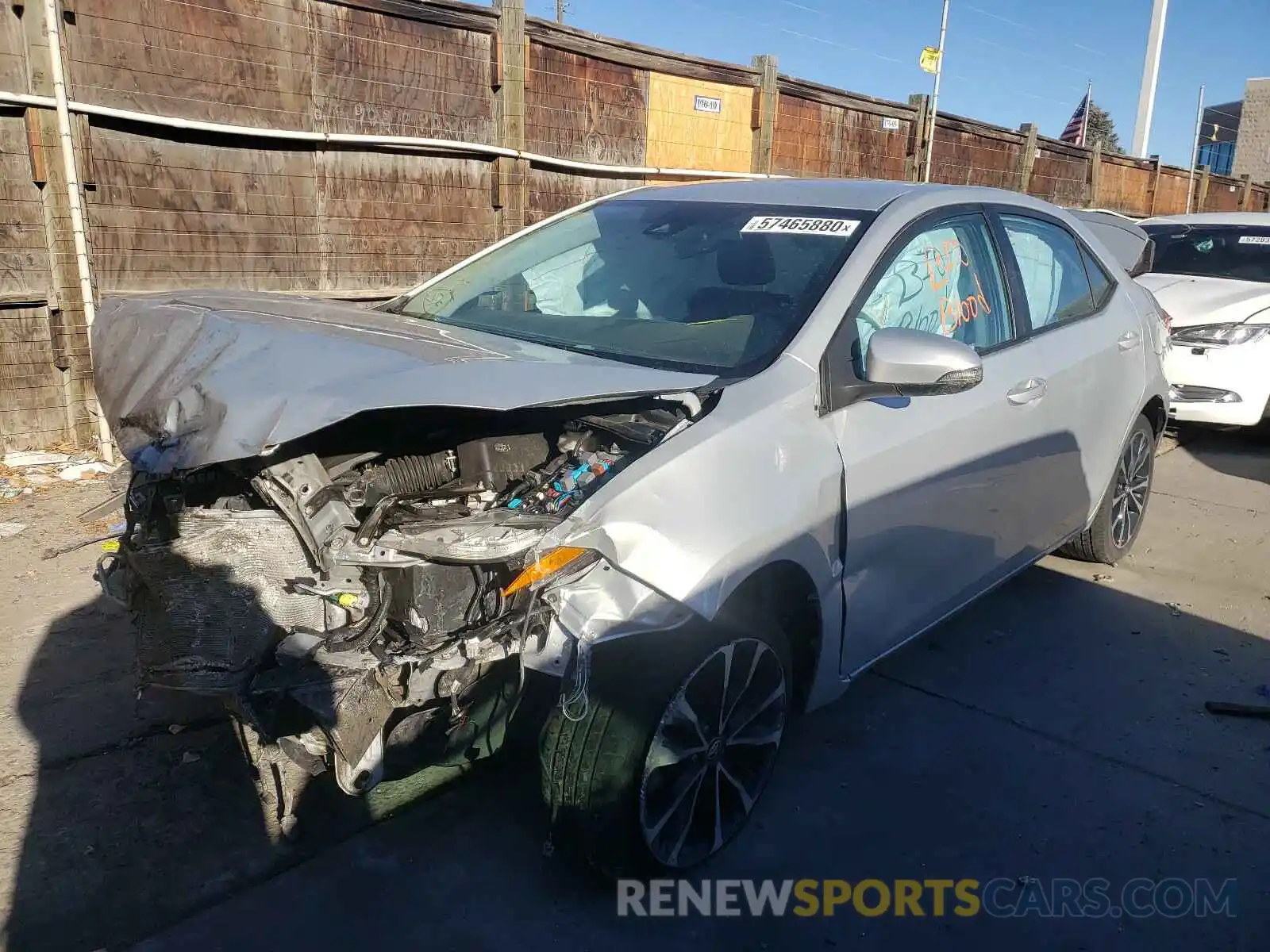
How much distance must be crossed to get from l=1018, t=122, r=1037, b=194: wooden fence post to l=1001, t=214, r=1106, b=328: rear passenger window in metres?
12.1

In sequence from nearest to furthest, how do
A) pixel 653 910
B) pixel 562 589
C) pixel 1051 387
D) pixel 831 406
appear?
1. pixel 562 589
2. pixel 653 910
3. pixel 831 406
4. pixel 1051 387

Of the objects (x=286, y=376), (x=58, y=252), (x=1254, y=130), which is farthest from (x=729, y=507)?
(x=1254, y=130)

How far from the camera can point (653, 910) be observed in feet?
8.39

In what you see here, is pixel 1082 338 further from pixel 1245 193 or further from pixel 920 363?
pixel 1245 193

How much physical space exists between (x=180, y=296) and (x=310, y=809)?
1.81 meters

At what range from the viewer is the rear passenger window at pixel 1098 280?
439 centimetres

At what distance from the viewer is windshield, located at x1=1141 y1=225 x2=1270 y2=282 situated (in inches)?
303

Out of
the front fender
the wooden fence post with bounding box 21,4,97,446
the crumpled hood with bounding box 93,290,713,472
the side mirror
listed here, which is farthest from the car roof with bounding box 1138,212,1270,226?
the wooden fence post with bounding box 21,4,97,446

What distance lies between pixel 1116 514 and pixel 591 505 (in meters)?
3.51

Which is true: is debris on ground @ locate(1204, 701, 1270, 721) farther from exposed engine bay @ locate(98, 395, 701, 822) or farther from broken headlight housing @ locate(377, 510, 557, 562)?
broken headlight housing @ locate(377, 510, 557, 562)

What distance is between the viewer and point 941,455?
10.3 ft

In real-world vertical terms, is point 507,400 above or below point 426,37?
below

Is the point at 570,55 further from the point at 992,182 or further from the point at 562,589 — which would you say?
the point at 992,182

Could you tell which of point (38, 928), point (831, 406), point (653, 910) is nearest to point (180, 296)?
point (38, 928)
